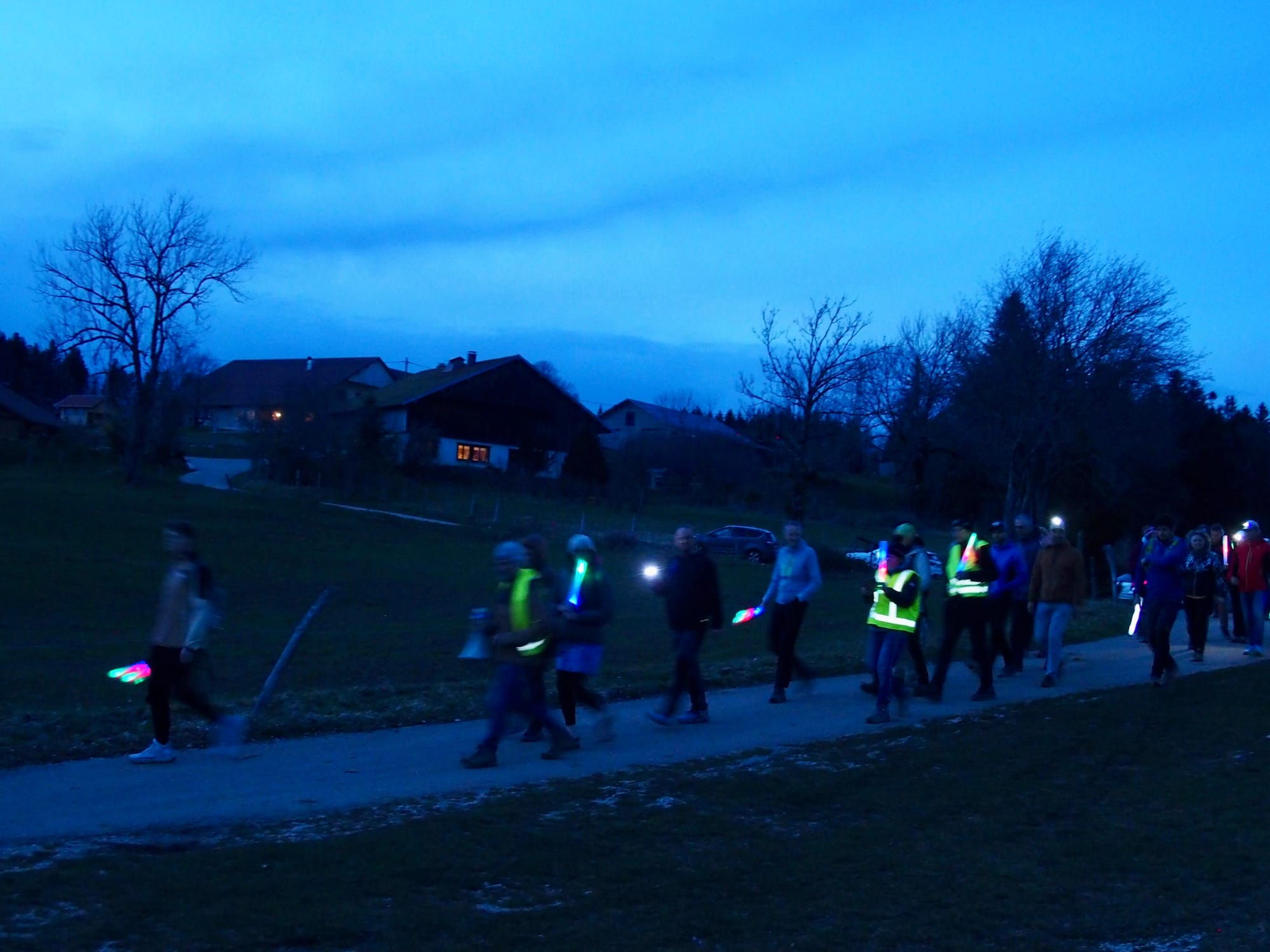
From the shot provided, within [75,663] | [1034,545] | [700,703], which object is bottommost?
[75,663]

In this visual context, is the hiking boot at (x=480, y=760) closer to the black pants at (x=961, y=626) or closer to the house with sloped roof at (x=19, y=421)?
the black pants at (x=961, y=626)

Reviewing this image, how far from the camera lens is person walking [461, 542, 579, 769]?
874 centimetres

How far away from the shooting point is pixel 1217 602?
18.8 meters

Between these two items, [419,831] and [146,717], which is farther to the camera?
[146,717]

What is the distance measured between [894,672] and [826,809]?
3652mm

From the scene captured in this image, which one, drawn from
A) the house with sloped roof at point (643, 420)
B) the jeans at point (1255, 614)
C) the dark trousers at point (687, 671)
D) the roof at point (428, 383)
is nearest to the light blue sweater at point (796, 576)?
the dark trousers at point (687, 671)

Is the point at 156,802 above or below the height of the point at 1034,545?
below

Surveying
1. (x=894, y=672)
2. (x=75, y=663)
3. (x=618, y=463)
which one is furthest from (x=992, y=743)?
(x=618, y=463)

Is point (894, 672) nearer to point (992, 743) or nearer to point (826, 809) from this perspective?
point (992, 743)

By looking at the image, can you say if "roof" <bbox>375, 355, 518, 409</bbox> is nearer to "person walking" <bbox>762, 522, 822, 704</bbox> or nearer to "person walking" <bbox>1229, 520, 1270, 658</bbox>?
"person walking" <bbox>1229, 520, 1270, 658</bbox>

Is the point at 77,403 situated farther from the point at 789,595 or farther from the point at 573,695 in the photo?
the point at 573,695

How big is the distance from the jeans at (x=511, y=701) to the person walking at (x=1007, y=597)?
4.79 meters

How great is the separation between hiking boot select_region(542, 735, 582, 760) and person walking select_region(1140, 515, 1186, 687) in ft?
21.2

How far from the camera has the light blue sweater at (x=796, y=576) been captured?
11.3 metres
